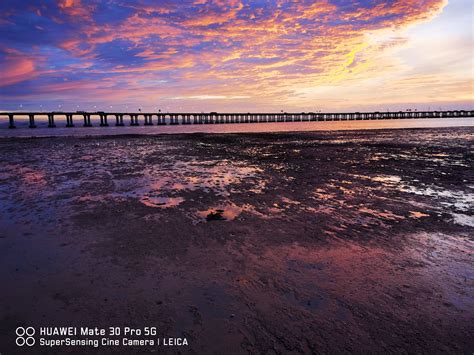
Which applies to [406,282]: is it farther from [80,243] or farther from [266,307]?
[80,243]

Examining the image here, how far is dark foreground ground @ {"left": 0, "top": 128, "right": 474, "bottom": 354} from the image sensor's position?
9.43 feet

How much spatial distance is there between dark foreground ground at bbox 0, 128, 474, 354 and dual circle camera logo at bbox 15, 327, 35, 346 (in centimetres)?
5

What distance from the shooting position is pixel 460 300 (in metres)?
3.37

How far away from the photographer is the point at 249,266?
4.21 m

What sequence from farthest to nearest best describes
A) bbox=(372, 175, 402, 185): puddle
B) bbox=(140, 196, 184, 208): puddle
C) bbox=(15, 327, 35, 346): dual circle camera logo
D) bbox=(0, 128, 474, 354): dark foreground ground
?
bbox=(372, 175, 402, 185): puddle < bbox=(140, 196, 184, 208): puddle < bbox=(0, 128, 474, 354): dark foreground ground < bbox=(15, 327, 35, 346): dual circle camera logo

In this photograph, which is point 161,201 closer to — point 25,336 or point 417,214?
point 25,336

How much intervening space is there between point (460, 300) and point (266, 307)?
2.31m

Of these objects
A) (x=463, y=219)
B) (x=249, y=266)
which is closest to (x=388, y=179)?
(x=463, y=219)

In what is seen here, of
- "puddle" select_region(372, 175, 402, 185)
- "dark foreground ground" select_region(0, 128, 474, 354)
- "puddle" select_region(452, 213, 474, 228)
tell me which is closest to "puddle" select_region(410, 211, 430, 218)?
"dark foreground ground" select_region(0, 128, 474, 354)

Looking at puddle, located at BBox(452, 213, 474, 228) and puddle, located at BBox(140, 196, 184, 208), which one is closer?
puddle, located at BBox(452, 213, 474, 228)

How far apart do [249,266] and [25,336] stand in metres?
2.69

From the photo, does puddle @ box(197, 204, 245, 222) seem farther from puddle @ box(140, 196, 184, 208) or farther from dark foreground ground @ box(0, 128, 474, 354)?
puddle @ box(140, 196, 184, 208)

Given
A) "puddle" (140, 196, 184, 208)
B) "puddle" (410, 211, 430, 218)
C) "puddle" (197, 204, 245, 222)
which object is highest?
"puddle" (140, 196, 184, 208)

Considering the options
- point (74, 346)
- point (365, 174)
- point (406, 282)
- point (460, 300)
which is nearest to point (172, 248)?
point (74, 346)
